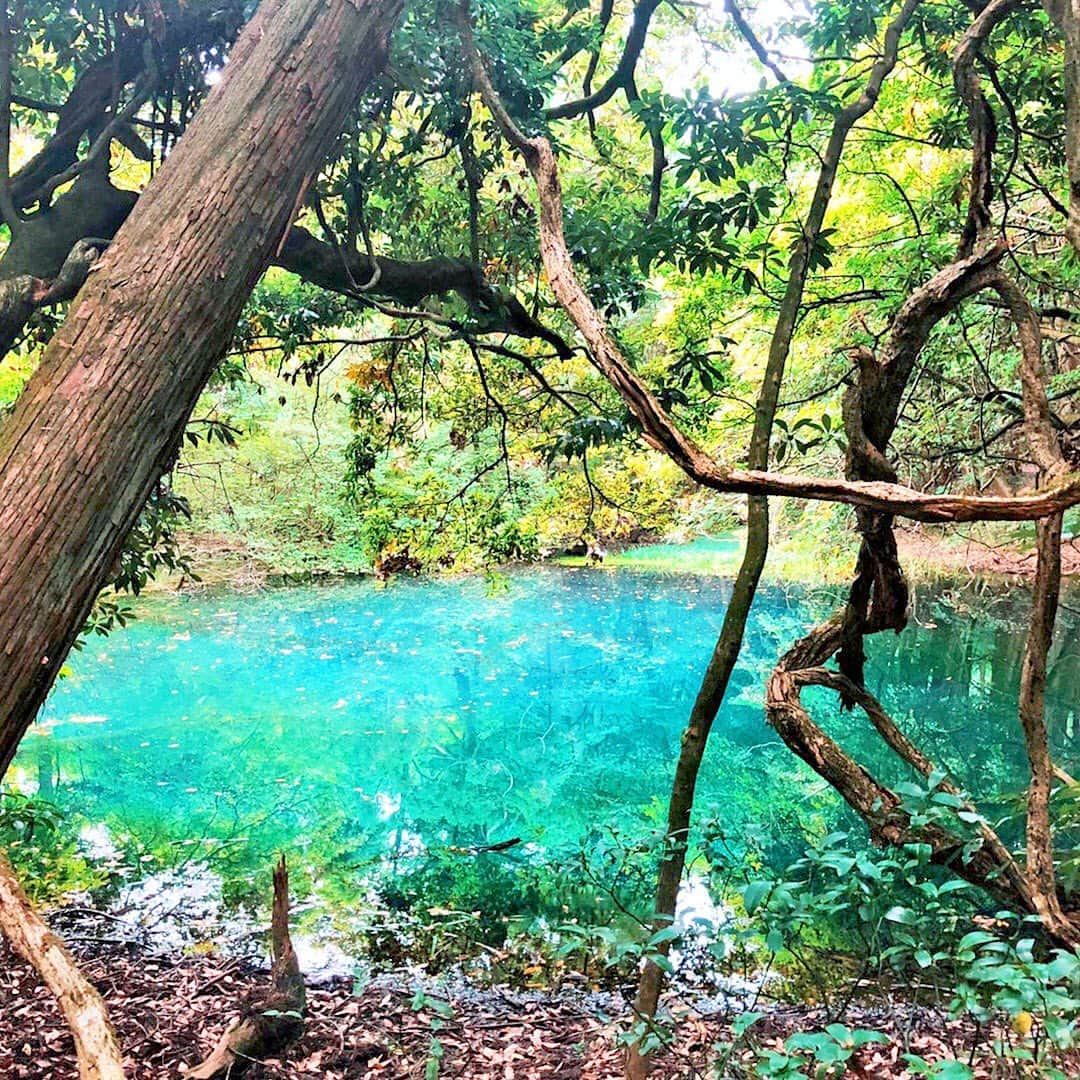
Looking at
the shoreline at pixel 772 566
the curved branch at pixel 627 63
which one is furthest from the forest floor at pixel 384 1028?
the shoreline at pixel 772 566

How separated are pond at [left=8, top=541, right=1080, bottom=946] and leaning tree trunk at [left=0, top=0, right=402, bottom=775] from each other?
3847 mm

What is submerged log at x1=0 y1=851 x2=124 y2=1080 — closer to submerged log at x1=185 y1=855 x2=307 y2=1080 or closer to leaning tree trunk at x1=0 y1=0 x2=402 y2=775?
leaning tree trunk at x1=0 y1=0 x2=402 y2=775

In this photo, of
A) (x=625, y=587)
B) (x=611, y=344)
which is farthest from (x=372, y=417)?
(x=625, y=587)

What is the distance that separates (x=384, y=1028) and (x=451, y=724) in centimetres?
498

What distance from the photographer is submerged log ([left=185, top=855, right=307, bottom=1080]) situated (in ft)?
8.57

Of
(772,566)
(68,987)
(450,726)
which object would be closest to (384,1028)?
(68,987)

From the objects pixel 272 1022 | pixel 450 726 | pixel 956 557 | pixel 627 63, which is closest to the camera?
pixel 272 1022

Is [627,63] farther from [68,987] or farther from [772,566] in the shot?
[772,566]

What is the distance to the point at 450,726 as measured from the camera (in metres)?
8.00

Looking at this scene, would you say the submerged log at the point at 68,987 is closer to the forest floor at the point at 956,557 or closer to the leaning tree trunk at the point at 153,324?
the leaning tree trunk at the point at 153,324

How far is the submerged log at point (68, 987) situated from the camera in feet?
3.12

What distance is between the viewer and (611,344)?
50.5 inches

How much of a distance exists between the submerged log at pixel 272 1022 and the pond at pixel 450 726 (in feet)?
5.53

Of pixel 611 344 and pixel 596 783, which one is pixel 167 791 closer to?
pixel 596 783
